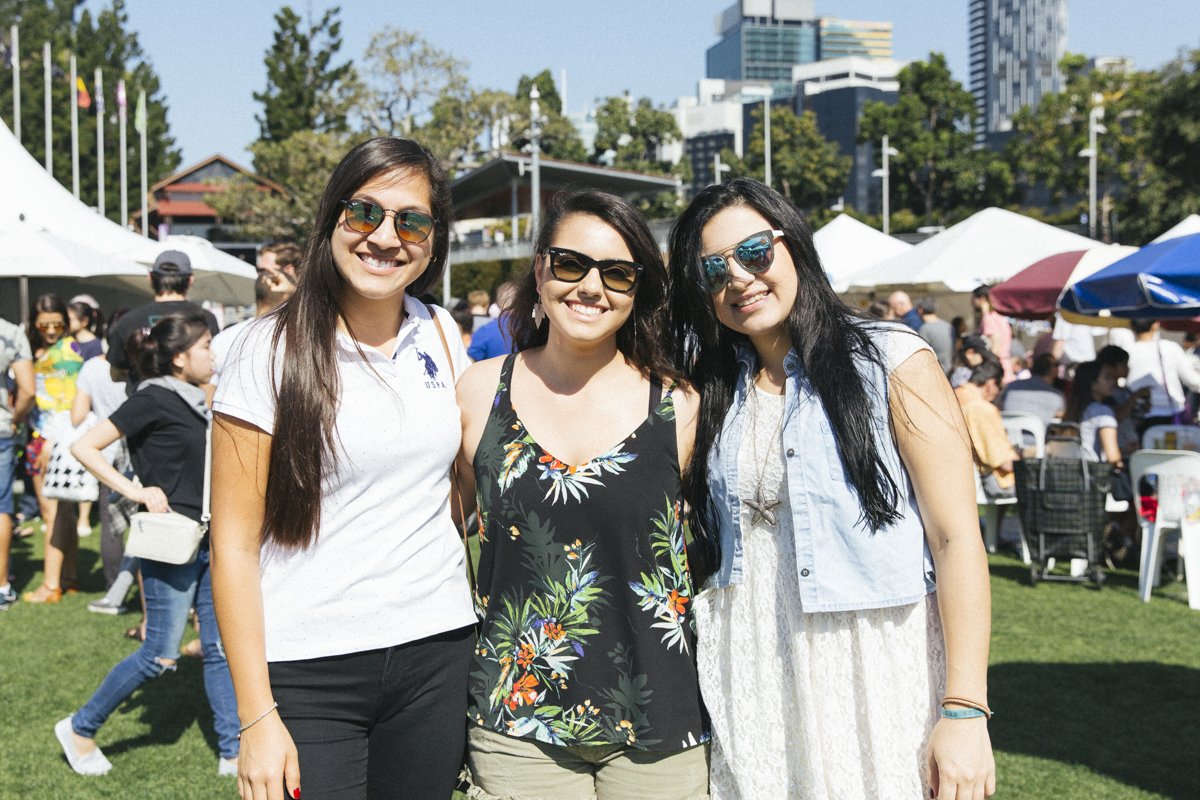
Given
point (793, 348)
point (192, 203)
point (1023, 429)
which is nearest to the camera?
point (793, 348)

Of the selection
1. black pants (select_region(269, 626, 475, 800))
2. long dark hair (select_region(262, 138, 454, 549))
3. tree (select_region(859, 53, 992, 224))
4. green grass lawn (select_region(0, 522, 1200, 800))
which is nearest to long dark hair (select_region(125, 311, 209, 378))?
green grass lawn (select_region(0, 522, 1200, 800))

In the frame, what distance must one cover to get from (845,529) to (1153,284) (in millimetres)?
4906

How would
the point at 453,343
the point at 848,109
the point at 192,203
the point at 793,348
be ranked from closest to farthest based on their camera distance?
the point at 793,348, the point at 453,343, the point at 192,203, the point at 848,109

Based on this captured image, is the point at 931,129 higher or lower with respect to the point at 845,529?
higher

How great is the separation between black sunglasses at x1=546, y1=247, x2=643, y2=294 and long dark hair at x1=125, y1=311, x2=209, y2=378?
8.81 ft

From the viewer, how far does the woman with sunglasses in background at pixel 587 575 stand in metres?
2.21

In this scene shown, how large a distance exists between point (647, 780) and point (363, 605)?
680mm

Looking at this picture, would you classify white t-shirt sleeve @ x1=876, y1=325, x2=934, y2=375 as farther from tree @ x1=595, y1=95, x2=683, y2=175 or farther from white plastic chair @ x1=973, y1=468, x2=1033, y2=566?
tree @ x1=595, y1=95, x2=683, y2=175

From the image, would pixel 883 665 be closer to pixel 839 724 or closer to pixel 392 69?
pixel 839 724

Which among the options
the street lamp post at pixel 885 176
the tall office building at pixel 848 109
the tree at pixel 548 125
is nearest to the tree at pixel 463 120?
the tree at pixel 548 125

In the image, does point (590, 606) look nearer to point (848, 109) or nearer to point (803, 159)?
point (803, 159)

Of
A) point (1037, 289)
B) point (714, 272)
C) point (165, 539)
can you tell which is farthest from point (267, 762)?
point (1037, 289)

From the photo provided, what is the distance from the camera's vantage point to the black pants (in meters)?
2.10

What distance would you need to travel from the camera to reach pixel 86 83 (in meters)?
53.7
